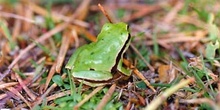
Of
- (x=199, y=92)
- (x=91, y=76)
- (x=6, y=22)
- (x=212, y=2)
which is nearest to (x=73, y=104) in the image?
(x=91, y=76)

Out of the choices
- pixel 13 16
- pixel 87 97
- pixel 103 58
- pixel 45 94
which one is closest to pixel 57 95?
pixel 45 94

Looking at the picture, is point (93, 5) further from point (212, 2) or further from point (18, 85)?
point (18, 85)

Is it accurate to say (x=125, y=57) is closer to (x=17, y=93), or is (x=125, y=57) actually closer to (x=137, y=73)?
(x=137, y=73)

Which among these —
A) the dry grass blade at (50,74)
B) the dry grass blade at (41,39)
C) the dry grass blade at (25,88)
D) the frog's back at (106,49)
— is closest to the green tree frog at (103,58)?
the frog's back at (106,49)

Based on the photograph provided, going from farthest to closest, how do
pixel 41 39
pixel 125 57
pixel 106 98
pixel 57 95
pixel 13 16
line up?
pixel 13 16, pixel 41 39, pixel 125 57, pixel 57 95, pixel 106 98

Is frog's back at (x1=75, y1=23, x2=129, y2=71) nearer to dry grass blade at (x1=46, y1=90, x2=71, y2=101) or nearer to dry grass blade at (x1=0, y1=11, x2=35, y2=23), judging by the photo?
dry grass blade at (x1=46, y1=90, x2=71, y2=101)

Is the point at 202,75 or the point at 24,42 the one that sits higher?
the point at 24,42

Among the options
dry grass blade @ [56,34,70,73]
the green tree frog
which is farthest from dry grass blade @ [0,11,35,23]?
the green tree frog

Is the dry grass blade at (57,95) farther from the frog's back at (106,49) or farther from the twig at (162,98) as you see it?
the twig at (162,98)

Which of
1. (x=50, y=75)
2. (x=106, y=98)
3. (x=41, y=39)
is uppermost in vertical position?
(x=41, y=39)
